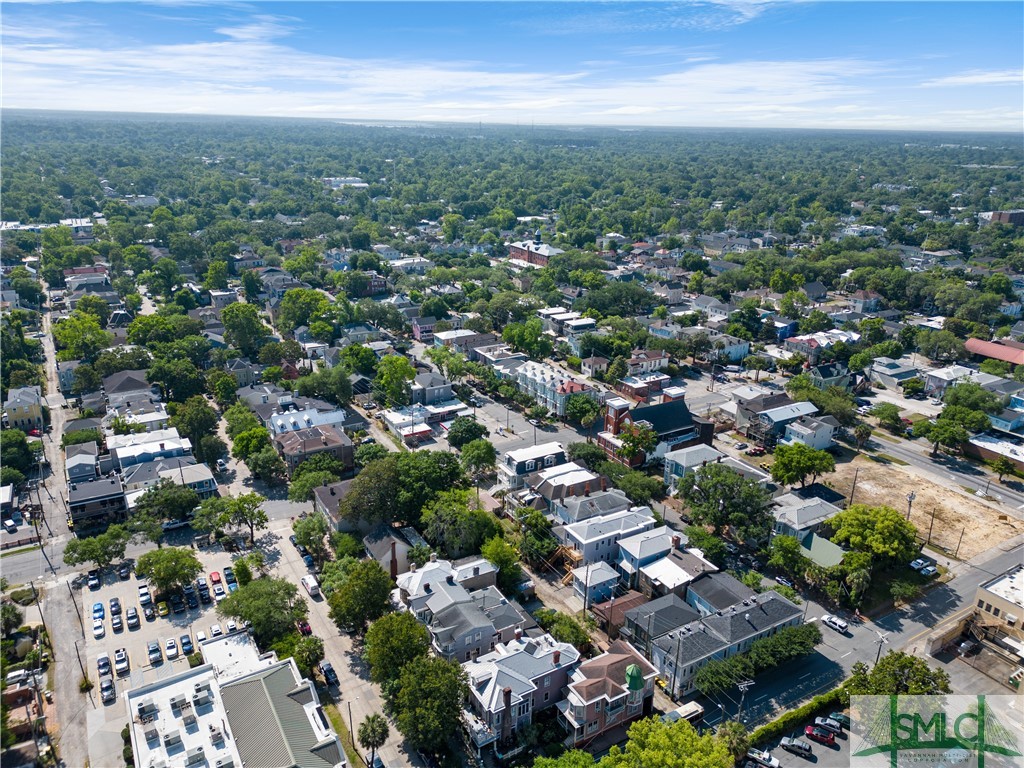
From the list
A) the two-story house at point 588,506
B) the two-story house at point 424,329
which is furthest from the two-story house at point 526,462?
the two-story house at point 424,329

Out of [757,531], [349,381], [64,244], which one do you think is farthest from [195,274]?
[757,531]

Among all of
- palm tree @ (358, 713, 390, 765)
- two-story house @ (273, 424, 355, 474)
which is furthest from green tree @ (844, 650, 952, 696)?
two-story house @ (273, 424, 355, 474)

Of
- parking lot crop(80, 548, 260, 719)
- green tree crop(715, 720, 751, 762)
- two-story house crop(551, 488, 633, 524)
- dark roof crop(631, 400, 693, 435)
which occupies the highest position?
dark roof crop(631, 400, 693, 435)

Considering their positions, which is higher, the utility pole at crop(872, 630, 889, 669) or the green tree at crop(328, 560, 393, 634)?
the green tree at crop(328, 560, 393, 634)

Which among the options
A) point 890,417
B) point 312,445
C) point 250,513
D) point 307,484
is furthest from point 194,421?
point 890,417

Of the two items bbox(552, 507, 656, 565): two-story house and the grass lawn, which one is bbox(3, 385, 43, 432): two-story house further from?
bbox(552, 507, 656, 565): two-story house
